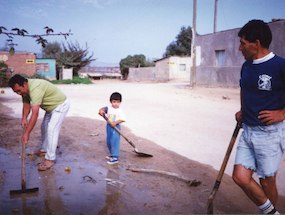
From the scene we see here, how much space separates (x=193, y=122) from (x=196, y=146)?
101 inches

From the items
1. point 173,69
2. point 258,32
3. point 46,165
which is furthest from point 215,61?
point 258,32

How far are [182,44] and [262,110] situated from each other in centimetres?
5145

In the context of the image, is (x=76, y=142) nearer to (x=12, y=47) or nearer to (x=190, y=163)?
(x=190, y=163)

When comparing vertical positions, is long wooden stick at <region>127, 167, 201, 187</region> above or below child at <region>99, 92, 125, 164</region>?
below

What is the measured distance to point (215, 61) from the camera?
21.3 m

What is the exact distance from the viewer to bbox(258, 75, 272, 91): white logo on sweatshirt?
2.38 meters

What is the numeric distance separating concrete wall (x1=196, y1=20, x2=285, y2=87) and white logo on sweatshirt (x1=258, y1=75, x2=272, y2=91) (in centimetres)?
1568

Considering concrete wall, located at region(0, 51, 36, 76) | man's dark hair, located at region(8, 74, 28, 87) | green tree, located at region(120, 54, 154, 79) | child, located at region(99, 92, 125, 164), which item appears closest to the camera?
man's dark hair, located at region(8, 74, 28, 87)

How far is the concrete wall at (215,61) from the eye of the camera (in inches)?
750

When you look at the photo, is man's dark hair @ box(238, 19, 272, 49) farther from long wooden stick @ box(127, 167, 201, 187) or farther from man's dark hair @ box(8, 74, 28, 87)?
man's dark hair @ box(8, 74, 28, 87)

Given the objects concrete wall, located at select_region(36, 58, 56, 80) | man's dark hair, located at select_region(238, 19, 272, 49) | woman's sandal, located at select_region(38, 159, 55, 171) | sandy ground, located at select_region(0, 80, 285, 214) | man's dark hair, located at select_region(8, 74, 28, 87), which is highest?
concrete wall, located at select_region(36, 58, 56, 80)

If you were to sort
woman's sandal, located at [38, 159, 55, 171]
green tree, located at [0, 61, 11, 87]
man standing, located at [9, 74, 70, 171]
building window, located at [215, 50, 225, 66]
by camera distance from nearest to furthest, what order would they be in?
man standing, located at [9, 74, 70, 171]
woman's sandal, located at [38, 159, 55, 171]
green tree, located at [0, 61, 11, 87]
building window, located at [215, 50, 225, 66]

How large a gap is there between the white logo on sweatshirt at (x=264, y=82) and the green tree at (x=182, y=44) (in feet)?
162

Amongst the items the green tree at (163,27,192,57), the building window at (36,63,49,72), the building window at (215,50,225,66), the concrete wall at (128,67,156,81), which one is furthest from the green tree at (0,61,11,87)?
the green tree at (163,27,192,57)
